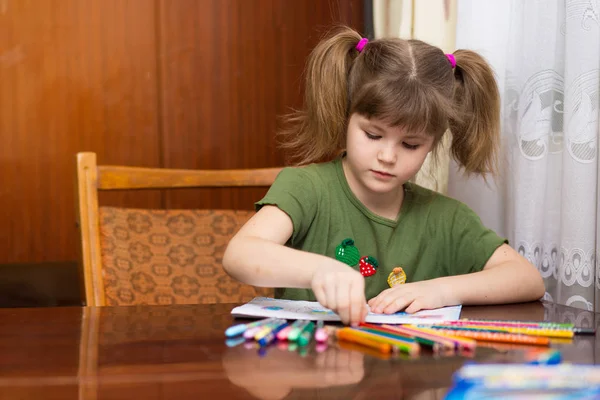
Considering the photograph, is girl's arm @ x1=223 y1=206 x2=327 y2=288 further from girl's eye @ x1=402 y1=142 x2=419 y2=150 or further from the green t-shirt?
A: girl's eye @ x1=402 y1=142 x2=419 y2=150

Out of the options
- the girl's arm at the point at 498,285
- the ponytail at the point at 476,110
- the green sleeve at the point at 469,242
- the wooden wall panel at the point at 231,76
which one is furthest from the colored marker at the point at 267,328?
the wooden wall panel at the point at 231,76

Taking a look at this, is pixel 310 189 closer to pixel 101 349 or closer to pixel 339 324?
pixel 339 324

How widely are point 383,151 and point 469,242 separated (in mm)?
247

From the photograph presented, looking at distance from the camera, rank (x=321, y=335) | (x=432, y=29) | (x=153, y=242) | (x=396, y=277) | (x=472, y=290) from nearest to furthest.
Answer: (x=321, y=335)
(x=472, y=290)
(x=396, y=277)
(x=153, y=242)
(x=432, y=29)

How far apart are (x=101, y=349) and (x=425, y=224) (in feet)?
2.52

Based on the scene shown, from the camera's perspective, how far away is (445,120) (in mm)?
1274

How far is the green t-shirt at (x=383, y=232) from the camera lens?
1310 millimetres

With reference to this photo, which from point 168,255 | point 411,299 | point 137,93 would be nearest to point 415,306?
point 411,299

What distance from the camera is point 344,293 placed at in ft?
2.74

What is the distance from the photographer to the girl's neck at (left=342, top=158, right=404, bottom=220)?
138 cm

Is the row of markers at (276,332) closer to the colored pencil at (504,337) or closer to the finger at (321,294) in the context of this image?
the finger at (321,294)

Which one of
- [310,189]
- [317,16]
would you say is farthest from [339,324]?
[317,16]

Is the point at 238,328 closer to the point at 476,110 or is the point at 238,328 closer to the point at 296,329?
the point at 296,329

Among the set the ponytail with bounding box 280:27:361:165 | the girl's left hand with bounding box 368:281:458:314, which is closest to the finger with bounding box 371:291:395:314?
the girl's left hand with bounding box 368:281:458:314
